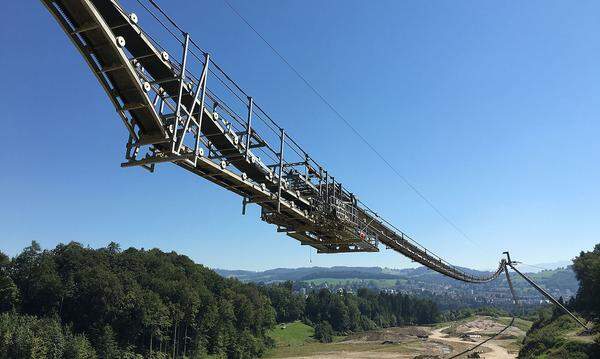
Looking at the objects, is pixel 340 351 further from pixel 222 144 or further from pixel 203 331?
pixel 222 144

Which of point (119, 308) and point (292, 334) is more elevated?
point (119, 308)

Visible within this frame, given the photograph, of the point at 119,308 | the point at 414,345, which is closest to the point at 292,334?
the point at 414,345

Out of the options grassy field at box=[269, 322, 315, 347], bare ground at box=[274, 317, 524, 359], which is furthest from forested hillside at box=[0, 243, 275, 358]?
grassy field at box=[269, 322, 315, 347]

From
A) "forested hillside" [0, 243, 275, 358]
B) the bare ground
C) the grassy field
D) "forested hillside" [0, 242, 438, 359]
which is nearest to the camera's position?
"forested hillside" [0, 243, 275, 358]

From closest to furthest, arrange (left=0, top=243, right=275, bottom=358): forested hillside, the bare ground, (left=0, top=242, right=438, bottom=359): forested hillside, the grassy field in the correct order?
1. (left=0, top=243, right=275, bottom=358): forested hillside
2. (left=0, top=242, right=438, bottom=359): forested hillside
3. the bare ground
4. the grassy field

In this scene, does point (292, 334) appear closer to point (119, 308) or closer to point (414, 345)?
point (414, 345)

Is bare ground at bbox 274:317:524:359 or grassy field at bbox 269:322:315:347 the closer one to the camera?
bare ground at bbox 274:317:524:359

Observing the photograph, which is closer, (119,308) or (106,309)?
(106,309)

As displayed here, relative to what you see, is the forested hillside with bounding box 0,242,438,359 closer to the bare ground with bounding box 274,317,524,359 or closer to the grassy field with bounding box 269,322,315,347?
the bare ground with bounding box 274,317,524,359

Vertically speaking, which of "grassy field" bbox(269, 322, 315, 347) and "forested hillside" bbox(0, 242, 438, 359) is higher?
"forested hillside" bbox(0, 242, 438, 359)

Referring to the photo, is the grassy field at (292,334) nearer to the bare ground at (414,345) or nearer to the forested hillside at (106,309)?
the bare ground at (414,345)

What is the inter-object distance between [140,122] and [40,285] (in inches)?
2885

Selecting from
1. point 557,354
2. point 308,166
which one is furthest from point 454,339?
point 308,166

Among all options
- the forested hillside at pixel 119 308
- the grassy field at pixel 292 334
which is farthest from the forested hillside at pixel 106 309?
the grassy field at pixel 292 334
